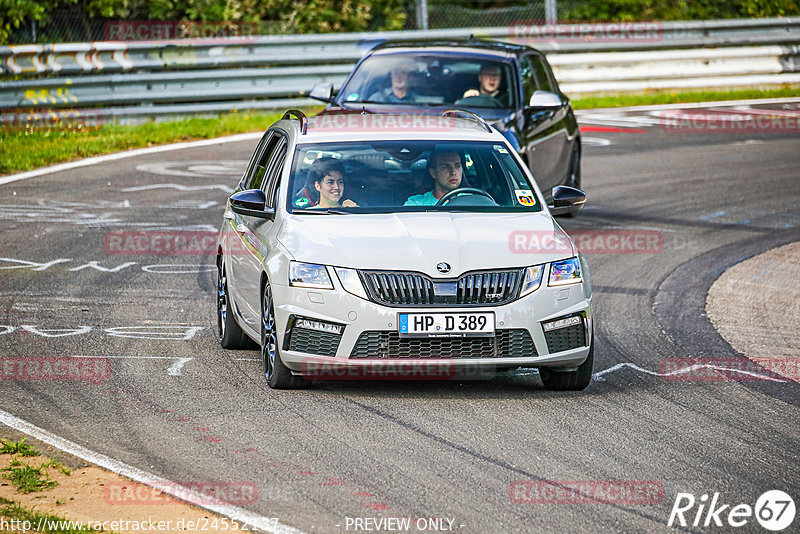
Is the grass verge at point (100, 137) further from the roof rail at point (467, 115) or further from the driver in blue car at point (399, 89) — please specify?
the roof rail at point (467, 115)

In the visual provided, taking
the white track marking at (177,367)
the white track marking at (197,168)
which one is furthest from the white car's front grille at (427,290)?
the white track marking at (197,168)

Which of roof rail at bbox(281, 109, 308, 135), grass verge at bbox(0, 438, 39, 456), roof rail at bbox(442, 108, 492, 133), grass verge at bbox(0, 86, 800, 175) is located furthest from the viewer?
grass verge at bbox(0, 86, 800, 175)

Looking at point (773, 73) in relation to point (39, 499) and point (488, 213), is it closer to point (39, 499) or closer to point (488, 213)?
point (488, 213)

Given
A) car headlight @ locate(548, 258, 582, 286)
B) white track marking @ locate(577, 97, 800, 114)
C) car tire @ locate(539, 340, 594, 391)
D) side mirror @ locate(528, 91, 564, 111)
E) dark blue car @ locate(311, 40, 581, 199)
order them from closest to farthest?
1. car headlight @ locate(548, 258, 582, 286)
2. car tire @ locate(539, 340, 594, 391)
3. side mirror @ locate(528, 91, 564, 111)
4. dark blue car @ locate(311, 40, 581, 199)
5. white track marking @ locate(577, 97, 800, 114)

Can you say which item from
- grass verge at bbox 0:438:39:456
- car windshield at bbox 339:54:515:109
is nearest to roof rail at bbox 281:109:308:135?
grass verge at bbox 0:438:39:456

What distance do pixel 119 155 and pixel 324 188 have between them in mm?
11185

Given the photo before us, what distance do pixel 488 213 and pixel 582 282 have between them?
2.75 ft

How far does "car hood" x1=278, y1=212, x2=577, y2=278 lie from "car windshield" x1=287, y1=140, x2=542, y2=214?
0.78 ft

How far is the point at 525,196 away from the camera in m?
8.88

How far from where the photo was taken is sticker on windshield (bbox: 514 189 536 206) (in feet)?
28.9

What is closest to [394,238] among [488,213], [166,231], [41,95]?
[488,213]

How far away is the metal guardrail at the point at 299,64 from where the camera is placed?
20.9m

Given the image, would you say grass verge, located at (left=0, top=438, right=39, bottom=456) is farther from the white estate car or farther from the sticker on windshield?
the sticker on windshield

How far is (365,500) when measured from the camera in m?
5.90
